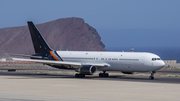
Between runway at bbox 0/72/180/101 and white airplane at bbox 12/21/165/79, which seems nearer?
runway at bbox 0/72/180/101

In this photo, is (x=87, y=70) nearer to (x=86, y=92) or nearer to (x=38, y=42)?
(x=38, y=42)

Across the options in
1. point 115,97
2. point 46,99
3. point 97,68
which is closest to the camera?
point 46,99

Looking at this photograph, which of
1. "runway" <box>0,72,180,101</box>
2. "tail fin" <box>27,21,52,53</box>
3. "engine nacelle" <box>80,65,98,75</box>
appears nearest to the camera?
"runway" <box>0,72,180,101</box>

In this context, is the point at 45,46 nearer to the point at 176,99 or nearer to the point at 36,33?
the point at 36,33

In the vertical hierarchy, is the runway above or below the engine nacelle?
below

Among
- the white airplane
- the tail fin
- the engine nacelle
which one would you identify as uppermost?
the tail fin

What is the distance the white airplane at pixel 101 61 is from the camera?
48.7 meters

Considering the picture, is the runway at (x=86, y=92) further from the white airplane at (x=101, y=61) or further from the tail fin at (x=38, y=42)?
the tail fin at (x=38, y=42)

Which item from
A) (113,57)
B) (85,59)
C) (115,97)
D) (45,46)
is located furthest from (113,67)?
(115,97)

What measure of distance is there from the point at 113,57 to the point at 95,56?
10.4 feet

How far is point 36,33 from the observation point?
59219mm

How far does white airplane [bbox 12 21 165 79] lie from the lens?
160 feet

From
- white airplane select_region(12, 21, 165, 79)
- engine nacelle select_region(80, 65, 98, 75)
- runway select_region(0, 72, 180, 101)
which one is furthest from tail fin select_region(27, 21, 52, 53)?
runway select_region(0, 72, 180, 101)

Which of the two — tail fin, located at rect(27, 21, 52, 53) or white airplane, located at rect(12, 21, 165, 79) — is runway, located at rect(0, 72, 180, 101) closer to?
white airplane, located at rect(12, 21, 165, 79)
